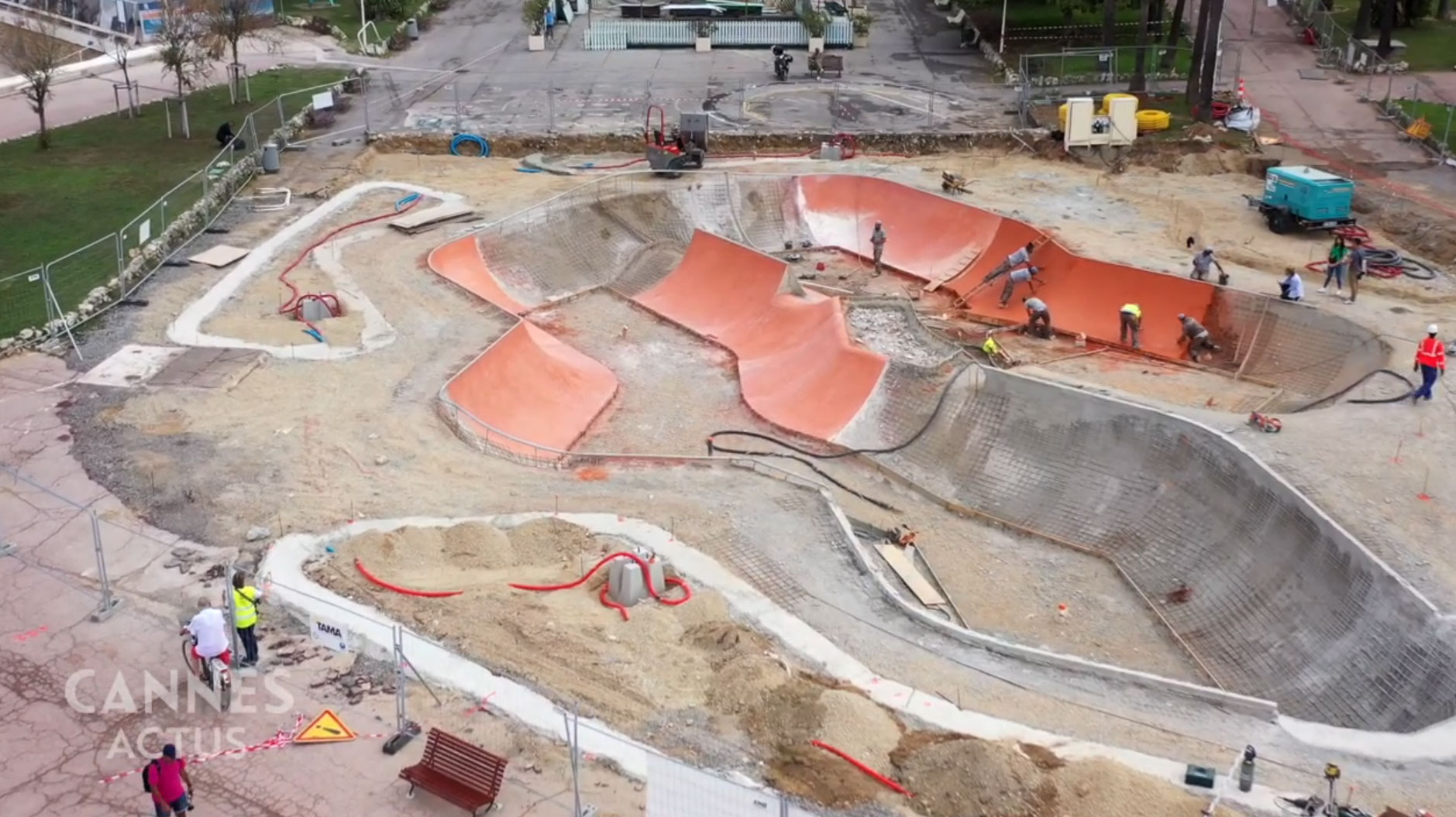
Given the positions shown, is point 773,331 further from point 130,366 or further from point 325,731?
point 325,731

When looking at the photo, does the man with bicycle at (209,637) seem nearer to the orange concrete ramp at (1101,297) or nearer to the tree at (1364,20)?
the orange concrete ramp at (1101,297)

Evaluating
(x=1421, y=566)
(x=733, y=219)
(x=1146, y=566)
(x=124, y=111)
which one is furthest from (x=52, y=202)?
(x=1421, y=566)

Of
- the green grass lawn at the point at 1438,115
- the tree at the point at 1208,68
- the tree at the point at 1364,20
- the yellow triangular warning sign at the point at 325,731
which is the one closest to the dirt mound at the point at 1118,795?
the yellow triangular warning sign at the point at 325,731

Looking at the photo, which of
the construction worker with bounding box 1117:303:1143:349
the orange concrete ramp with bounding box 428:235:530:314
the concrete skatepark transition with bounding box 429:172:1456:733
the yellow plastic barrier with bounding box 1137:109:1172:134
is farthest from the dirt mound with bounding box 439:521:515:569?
the yellow plastic barrier with bounding box 1137:109:1172:134

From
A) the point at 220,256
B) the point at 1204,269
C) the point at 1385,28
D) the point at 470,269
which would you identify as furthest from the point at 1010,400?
the point at 1385,28

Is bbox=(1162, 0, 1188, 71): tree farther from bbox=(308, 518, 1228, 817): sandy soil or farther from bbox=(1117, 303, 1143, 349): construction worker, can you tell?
bbox=(308, 518, 1228, 817): sandy soil

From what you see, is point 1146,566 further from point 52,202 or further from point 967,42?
point 967,42
